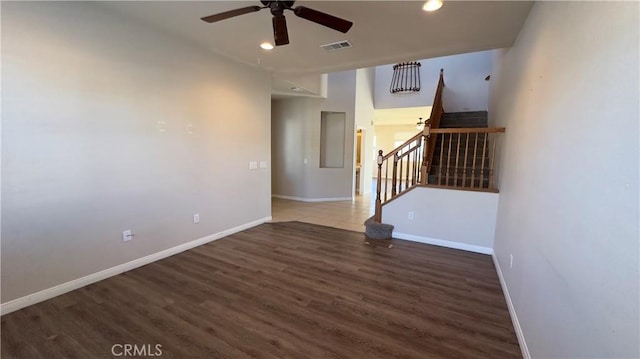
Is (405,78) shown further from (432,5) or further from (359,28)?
(432,5)

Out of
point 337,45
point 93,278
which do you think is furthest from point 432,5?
point 93,278

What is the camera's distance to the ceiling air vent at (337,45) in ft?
10.7

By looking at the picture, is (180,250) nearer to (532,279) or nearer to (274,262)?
(274,262)

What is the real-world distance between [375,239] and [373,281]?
1.33 m

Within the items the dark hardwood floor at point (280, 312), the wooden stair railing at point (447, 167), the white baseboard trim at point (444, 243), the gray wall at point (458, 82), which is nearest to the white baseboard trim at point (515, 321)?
the dark hardwood floor at point (280, 312)

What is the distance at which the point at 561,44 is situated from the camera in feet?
5.35

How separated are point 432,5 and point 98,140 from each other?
11.0 ft

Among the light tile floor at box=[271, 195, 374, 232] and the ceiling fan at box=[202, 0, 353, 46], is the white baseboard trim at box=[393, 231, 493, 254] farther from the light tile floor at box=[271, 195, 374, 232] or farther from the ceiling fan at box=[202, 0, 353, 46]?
the ceiling fan at box=[202, 0, 353, 46]

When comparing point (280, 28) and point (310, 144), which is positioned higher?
point (280, 28)

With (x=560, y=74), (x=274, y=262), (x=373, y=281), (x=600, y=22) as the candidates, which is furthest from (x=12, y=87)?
(x=560, y=74)

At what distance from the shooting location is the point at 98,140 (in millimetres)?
2562

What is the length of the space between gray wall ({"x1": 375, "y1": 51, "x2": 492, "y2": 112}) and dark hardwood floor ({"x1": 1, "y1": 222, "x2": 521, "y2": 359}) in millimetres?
4716

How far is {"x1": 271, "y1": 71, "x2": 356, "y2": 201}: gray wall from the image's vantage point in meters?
6.80

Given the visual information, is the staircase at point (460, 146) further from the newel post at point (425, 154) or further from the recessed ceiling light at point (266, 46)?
the recessed ceiling light at point (266, 46)
